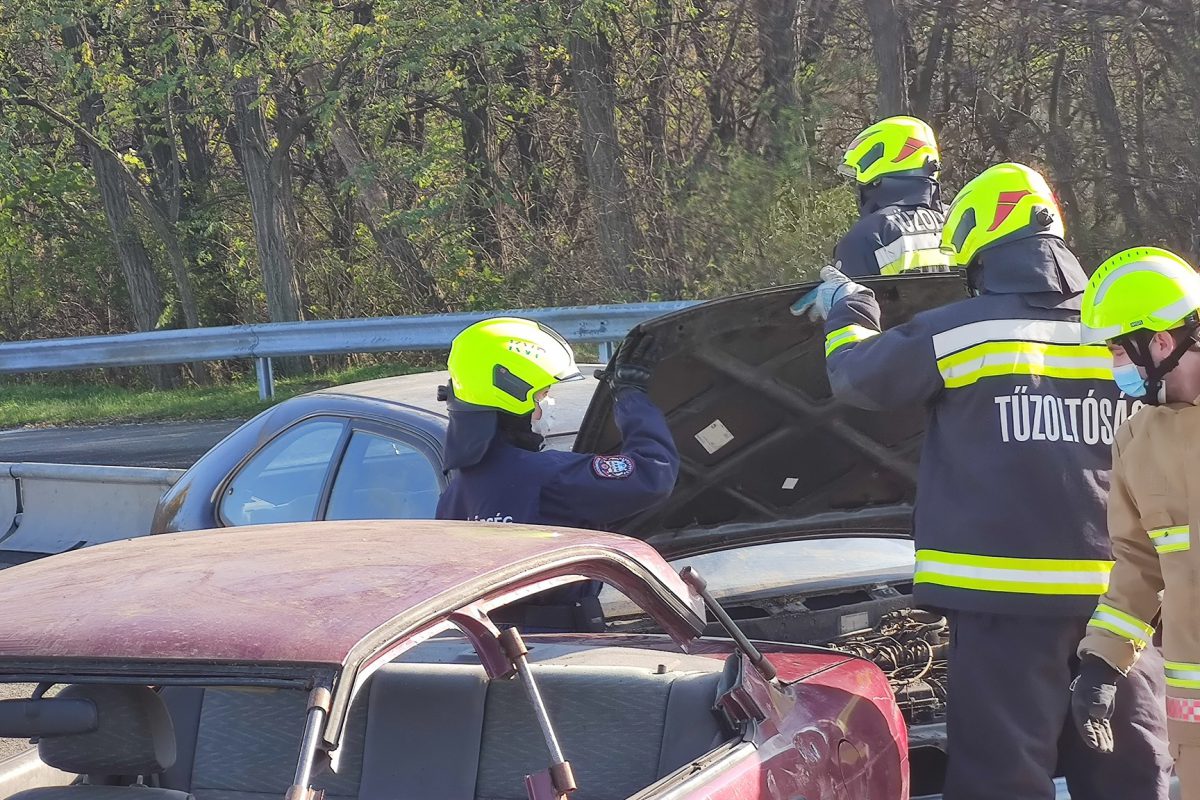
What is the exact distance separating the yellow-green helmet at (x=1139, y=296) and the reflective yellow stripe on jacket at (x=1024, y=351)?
0.30 metres

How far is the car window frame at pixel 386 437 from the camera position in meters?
4.53

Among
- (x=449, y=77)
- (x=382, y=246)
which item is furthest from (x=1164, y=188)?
(x=382, y=246)

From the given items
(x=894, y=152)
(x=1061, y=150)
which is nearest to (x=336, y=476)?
(x=894, y=152)

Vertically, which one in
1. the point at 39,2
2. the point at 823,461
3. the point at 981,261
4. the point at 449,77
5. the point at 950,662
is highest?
the point at 39,2

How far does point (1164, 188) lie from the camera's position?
40.9ft

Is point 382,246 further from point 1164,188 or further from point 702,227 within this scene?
point 1164,188

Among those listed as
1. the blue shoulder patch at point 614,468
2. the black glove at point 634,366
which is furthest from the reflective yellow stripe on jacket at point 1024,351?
the blue shoulder patch at point 614,468

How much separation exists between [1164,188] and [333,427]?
986cm

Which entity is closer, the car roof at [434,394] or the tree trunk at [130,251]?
the car roof at [434,394]

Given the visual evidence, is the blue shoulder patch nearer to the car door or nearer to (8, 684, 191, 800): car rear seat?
the car door

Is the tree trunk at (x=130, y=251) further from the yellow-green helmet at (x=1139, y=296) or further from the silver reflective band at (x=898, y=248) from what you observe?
the yellow-green helmet at (x=1139, y=296)

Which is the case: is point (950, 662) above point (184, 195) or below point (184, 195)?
below

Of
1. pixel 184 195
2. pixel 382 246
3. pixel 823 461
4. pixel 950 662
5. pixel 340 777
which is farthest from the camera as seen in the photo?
pixel 184 195

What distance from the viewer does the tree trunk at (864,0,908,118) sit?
1291 cm
